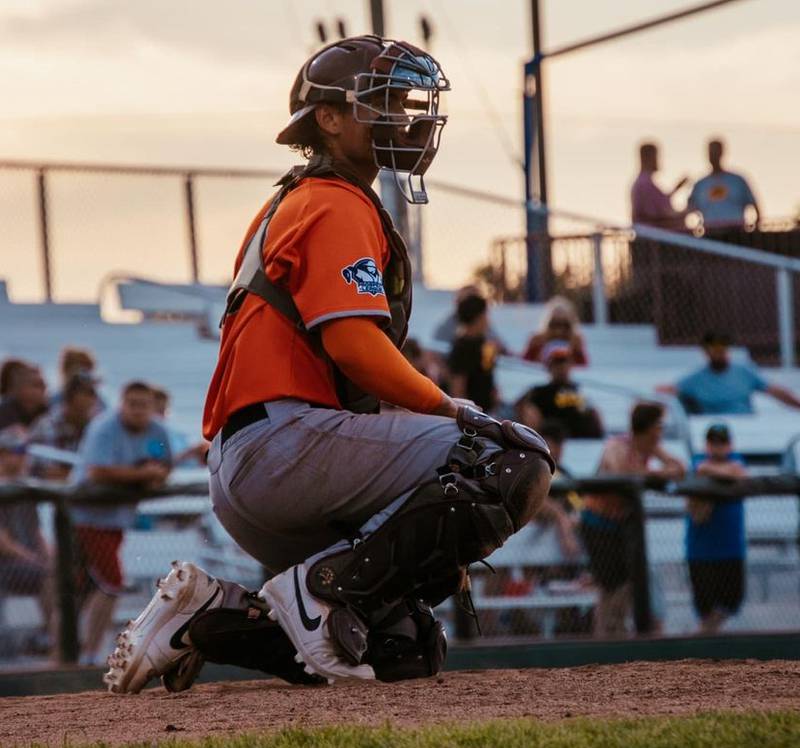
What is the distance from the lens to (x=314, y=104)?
551 centimetres

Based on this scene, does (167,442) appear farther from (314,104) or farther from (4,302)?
(4,302)

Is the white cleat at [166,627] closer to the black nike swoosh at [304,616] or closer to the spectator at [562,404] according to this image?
the black nike swoosh at [304,616]

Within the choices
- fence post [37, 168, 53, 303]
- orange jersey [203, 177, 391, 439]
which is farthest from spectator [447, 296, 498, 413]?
orange jersey [203, 177, 391, 439]

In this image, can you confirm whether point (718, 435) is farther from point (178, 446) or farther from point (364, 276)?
point (364, 276)

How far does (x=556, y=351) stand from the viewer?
460 inches

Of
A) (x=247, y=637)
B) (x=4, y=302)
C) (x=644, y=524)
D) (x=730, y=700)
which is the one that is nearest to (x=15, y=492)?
(x=644, y=524)

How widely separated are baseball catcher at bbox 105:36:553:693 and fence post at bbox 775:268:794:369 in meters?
11.0

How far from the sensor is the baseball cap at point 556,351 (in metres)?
11.6

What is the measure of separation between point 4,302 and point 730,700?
11.2 m

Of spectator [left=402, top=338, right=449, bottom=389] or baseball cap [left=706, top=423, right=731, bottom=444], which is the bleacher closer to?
baseball cap [left=706, top=423, right=731, bottom=444]

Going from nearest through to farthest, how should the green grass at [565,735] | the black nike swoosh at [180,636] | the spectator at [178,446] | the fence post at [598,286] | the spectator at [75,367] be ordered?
the green grass at [565,735] < the black nike swoosh at [180,636] < the spectator at [178,446] < the spectator at [75,367] < the fence post at [598,286]

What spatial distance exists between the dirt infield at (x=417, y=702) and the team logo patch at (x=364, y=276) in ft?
3.59

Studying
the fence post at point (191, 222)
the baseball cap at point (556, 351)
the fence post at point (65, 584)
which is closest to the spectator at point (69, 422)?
the fence post at point (65, 584)

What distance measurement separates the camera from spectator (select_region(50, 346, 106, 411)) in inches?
446
